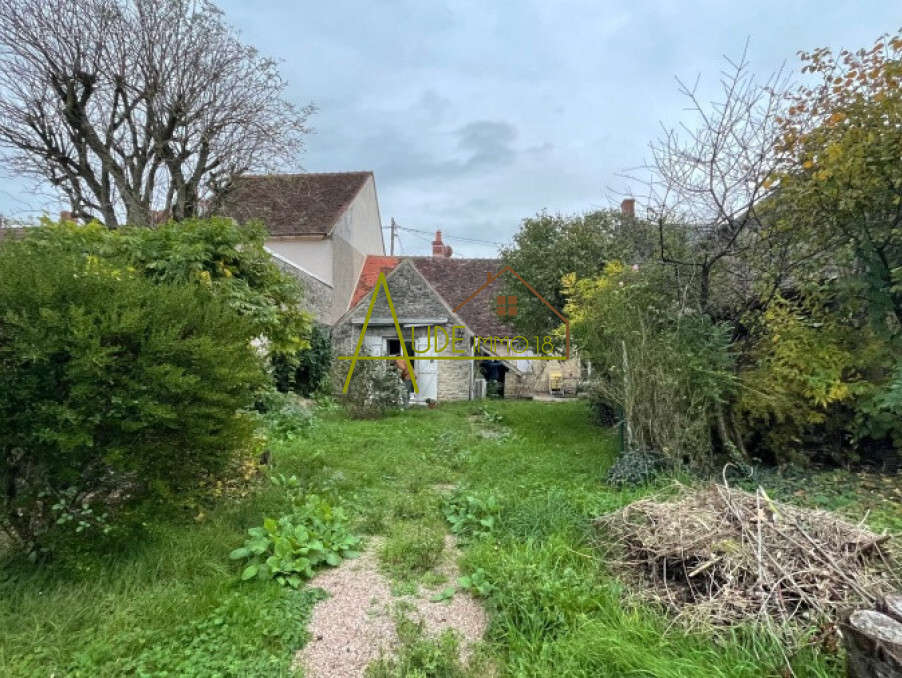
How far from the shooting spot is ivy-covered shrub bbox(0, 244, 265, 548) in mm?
2900

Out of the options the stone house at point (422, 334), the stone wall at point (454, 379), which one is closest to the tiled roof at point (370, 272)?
the stone house at point (422, 334)

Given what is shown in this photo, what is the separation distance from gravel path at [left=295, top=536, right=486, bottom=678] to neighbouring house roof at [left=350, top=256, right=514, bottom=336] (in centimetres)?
1507

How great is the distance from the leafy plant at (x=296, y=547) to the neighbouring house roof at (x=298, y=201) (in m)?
13.4

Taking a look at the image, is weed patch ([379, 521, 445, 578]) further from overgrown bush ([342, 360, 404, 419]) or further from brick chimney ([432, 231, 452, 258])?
brick chimney ([432, 231, 452, 258])

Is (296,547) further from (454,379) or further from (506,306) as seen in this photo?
(506,306)

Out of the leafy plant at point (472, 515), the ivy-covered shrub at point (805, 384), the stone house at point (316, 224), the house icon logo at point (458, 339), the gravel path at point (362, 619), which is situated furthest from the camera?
the stone house at point (316, 224)

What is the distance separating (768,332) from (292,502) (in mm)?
6382

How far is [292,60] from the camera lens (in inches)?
511

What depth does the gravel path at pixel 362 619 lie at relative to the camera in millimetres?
2586

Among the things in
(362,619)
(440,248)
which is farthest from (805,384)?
(440,248)

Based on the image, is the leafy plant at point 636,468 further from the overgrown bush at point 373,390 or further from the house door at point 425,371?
the house door at point 425,371

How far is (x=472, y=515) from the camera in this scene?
444 centimetres

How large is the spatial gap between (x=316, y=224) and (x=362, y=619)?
52.7ft

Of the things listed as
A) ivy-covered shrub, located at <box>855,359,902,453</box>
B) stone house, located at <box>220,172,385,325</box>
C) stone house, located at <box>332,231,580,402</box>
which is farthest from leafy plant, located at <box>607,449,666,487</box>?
stone house, located at <box>220,172,385,325</box>
